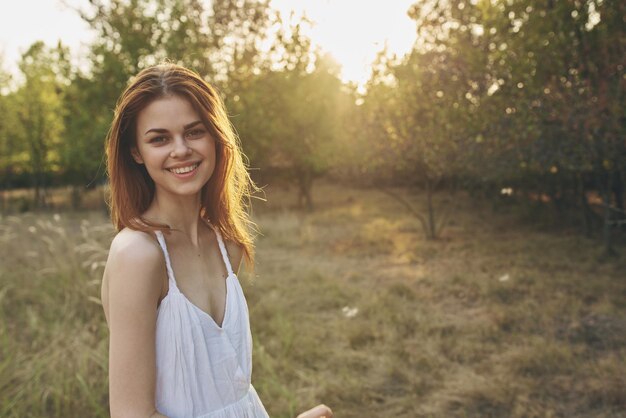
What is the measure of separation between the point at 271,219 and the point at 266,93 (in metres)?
4.59

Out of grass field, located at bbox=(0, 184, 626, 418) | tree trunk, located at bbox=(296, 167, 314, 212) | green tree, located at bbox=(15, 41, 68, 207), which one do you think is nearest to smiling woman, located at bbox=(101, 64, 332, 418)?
grass field, located at bbox=(0, 184, 626, 418)

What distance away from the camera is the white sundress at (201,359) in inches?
55.8

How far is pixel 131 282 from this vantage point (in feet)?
4.27

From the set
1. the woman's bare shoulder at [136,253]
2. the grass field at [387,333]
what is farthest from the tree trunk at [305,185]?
the woman's bare shoulder at [136,253]

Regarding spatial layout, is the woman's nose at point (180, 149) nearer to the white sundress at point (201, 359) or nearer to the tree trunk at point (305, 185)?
the white sundress at point (201, 359)

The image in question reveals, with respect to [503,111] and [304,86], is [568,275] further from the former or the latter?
[304,86]

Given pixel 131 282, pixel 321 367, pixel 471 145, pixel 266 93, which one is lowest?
pixel 321 367

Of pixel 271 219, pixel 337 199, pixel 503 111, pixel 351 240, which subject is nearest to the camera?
pixel 503 111

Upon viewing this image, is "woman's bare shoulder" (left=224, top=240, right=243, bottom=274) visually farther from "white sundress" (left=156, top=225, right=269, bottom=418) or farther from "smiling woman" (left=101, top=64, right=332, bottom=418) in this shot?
"white sundress" (left=156, top=225, right=269, bottom=418)

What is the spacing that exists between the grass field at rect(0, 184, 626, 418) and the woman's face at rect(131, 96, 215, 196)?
8.71ft

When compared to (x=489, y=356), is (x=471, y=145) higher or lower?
higher

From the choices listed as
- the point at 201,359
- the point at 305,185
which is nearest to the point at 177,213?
the point at 201,359

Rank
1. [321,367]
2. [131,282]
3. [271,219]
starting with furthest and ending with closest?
[271,219]
[321,367]
[131,282]

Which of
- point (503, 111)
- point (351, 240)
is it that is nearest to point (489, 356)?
point (503, 111)
